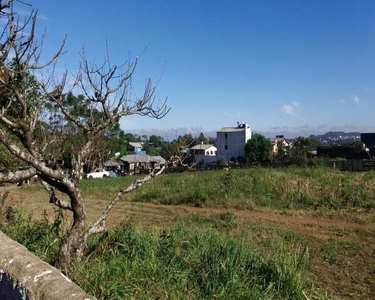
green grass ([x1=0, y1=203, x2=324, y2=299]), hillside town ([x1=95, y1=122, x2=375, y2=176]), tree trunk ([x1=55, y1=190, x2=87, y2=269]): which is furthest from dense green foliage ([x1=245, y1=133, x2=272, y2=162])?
tree trunk ([x1=55, y1=190, x2=87, y2=269])

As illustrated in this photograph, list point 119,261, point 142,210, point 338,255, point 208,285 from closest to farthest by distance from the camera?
point 208,285, point 119,261, point 338,255, point 142,210

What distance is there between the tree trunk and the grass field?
18 cm

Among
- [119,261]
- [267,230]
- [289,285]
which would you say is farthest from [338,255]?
[119,261]

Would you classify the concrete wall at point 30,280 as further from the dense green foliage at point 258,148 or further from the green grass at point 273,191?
the dense green foliage at point 258,148

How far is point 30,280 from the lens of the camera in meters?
2.31

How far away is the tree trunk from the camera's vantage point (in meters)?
4.14

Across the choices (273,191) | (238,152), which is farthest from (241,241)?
(238,152)

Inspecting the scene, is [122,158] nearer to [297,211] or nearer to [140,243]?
[297,211]

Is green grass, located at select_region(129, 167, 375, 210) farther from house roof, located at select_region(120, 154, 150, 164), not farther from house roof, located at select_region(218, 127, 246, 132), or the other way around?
house roof, located at select_region(218, 127, 246, 132)

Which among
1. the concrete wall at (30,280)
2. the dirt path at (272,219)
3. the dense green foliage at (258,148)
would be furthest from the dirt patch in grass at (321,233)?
the dense green foliage at (258,148)

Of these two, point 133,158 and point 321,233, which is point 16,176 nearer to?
point 321,233

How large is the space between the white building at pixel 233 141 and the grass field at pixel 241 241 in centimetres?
4825

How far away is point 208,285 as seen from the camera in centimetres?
390

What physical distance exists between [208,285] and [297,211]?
31.9 ft
